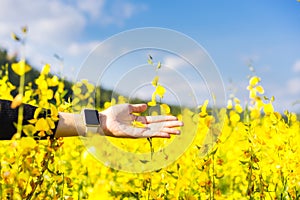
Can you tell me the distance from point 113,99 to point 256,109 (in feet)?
Result: 2.21

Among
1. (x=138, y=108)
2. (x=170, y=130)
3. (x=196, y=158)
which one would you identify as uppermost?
(x=138, y=108)

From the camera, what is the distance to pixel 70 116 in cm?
211

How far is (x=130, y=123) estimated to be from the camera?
2178 millimetres

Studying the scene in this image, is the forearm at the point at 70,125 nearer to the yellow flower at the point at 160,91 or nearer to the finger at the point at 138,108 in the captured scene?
the finger at the point at 138,108

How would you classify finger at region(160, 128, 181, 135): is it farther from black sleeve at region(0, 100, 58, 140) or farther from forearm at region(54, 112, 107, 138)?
black sleeve at region(0, 100, 58, 140)

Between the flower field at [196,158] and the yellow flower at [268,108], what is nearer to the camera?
the flower field at [196,158]

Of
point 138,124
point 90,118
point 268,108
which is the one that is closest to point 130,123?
point 138,124

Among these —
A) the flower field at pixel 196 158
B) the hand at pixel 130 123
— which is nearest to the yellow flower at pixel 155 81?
the flower field at pixel 196 158

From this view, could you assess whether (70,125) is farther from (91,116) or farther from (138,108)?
(138,108)

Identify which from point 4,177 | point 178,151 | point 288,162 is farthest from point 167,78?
point 4,177

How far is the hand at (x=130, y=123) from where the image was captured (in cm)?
205

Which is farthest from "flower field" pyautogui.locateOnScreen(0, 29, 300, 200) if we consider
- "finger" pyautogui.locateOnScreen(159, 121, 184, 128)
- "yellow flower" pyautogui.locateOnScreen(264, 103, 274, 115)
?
"finger" pyautogui.locateOnScreen(159, 121, 184, 128)

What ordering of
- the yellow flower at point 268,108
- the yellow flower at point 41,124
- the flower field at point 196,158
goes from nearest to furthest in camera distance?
the yellow flower at point 41,124 → the flower field at point 196,158 → the yellow flower at point 268,108

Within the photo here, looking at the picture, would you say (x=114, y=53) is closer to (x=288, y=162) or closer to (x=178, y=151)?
(x=178, y=151)
